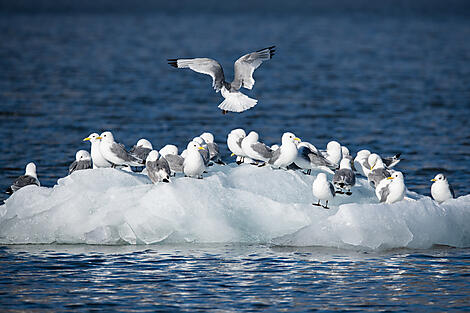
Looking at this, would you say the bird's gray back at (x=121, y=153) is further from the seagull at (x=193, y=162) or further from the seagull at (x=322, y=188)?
the seagull at (x=322, y=188)

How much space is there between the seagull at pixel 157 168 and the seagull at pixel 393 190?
3.72 meters

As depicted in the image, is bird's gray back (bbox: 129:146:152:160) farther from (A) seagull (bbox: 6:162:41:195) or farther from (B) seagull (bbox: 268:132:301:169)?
(B) seagull (bbox: 268:132:301:169)

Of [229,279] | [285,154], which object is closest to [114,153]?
[285,154]

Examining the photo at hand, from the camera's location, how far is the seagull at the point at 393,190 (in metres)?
15.6

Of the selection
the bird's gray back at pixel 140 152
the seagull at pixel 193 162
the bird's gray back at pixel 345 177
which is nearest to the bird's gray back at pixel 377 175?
the bird's gray back at pixel 345 177

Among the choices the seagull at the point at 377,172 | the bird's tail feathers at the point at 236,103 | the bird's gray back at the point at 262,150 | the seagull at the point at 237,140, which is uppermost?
the bird's tail feathers at the point at 236,103

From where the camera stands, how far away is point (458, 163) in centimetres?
2434

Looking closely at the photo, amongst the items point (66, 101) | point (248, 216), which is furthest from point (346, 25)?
point (248, 216)

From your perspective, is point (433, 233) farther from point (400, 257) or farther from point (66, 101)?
point (66, 101)

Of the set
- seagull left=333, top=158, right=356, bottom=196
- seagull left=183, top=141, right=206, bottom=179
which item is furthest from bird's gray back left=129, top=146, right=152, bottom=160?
seagull left=333, top=158, right=356, bottom=196

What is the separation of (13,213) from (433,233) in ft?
23.3

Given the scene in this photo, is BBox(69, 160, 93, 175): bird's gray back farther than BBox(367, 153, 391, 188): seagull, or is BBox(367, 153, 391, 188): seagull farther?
BBox(69, 160, 93, 175): bird's gray back

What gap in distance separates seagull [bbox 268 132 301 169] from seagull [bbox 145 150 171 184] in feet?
6.80

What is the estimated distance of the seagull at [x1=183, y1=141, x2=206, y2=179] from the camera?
15.8 metres
